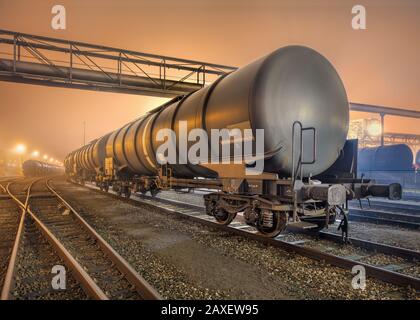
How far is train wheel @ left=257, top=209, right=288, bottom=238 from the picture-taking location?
20.8 feet

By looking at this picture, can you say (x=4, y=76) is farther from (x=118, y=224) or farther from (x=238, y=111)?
(x=238, y=111)

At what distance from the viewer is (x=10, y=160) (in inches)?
3706

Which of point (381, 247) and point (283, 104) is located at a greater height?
point (283, 104)

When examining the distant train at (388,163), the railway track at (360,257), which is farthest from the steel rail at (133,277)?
the distant train at (388,163)

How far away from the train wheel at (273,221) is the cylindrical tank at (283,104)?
90cm

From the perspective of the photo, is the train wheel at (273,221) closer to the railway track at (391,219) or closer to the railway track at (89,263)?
the railway track at (89,263)

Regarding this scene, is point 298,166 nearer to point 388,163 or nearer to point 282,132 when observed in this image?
point 282,132

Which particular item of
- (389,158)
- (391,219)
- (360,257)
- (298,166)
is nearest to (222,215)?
(298,166)

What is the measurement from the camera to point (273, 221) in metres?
6.57

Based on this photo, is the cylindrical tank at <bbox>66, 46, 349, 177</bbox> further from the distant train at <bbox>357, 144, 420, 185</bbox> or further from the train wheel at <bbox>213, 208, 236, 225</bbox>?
the distant train at <bbox>357, 144, 420, 185</bbox>

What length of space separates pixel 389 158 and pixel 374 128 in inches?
2108

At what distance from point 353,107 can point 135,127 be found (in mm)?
31204

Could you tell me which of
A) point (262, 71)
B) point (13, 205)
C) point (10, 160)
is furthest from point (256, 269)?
point (10, 160)

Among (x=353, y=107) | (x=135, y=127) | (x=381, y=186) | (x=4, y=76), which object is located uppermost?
(x=353, y=107)
